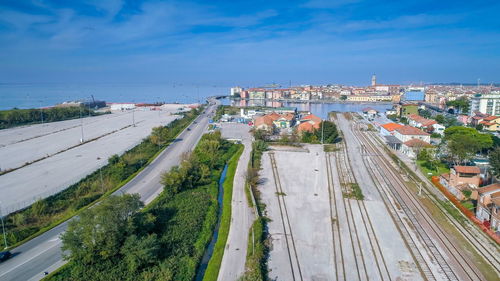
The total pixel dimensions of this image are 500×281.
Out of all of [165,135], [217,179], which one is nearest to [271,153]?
[217,179]

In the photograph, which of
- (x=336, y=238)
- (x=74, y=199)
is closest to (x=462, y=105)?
(x=336, y=238)

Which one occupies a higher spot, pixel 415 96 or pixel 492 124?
pixel 415 96

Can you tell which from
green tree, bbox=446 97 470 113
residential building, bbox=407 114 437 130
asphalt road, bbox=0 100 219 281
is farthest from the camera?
green tree, bbox=446 97 470 113

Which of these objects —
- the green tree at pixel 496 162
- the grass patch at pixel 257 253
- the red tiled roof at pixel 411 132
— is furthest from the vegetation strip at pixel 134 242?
the red tiled roof at pixel 411 132

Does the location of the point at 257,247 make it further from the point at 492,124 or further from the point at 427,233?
the point at 492,124

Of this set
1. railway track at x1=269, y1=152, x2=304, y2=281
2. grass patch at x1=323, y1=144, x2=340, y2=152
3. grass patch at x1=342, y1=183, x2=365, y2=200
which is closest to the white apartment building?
grass patch at x1=323, y1=144, x2=340, y2=152

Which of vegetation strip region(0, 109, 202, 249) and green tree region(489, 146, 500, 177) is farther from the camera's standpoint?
green tree region(489, 146, 500, 177)

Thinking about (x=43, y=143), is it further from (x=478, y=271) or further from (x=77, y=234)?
(x=478, y=271)

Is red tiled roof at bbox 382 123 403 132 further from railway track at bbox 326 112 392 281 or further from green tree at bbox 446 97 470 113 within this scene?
green tree at bbox 446 97 470 113
